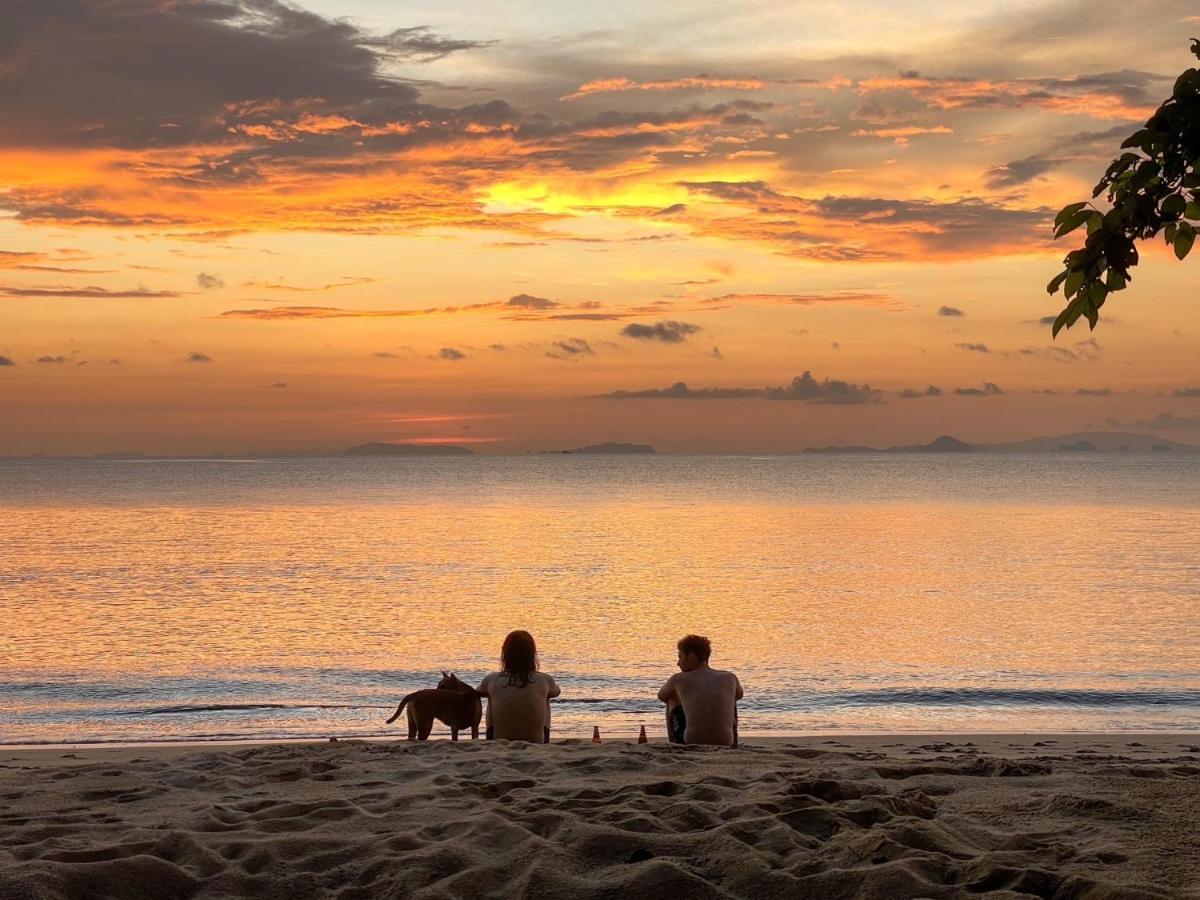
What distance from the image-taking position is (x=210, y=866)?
6387 millimetres

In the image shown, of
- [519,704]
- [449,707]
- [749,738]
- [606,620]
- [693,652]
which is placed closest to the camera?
[693,652]

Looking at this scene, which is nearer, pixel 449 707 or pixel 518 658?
pixel 518 658

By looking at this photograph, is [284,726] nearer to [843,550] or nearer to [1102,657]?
[1102,657]

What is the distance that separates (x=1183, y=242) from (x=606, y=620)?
2836 cm

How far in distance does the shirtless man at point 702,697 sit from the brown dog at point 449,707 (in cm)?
213

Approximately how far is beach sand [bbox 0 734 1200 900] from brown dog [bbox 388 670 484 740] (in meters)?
1.69

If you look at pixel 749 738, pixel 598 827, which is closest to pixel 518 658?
pixel 598 827

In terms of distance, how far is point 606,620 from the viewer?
102 ft

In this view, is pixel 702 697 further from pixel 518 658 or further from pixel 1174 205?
pixel 1174 205

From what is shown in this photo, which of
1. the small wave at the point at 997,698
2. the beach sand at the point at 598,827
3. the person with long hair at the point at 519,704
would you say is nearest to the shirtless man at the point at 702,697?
the beach sand at the point at 598,827

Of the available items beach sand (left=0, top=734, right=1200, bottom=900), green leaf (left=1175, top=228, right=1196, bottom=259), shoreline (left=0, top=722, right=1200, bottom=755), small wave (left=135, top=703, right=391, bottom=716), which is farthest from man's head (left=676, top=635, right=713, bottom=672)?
small wave (left=135, top=703, right=391, bottom=716)

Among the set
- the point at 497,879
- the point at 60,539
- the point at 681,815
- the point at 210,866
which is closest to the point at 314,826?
the point at 210,866

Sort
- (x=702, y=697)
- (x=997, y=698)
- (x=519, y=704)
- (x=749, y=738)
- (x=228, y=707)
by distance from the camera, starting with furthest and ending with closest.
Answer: (x=997, y=698) → (x=228, y=707) → (x=749, y=738) → (x=519, y=704) → (x=702, y=697)

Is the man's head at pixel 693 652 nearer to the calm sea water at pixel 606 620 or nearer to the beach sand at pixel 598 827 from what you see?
the beach sand at pixel 598 827
